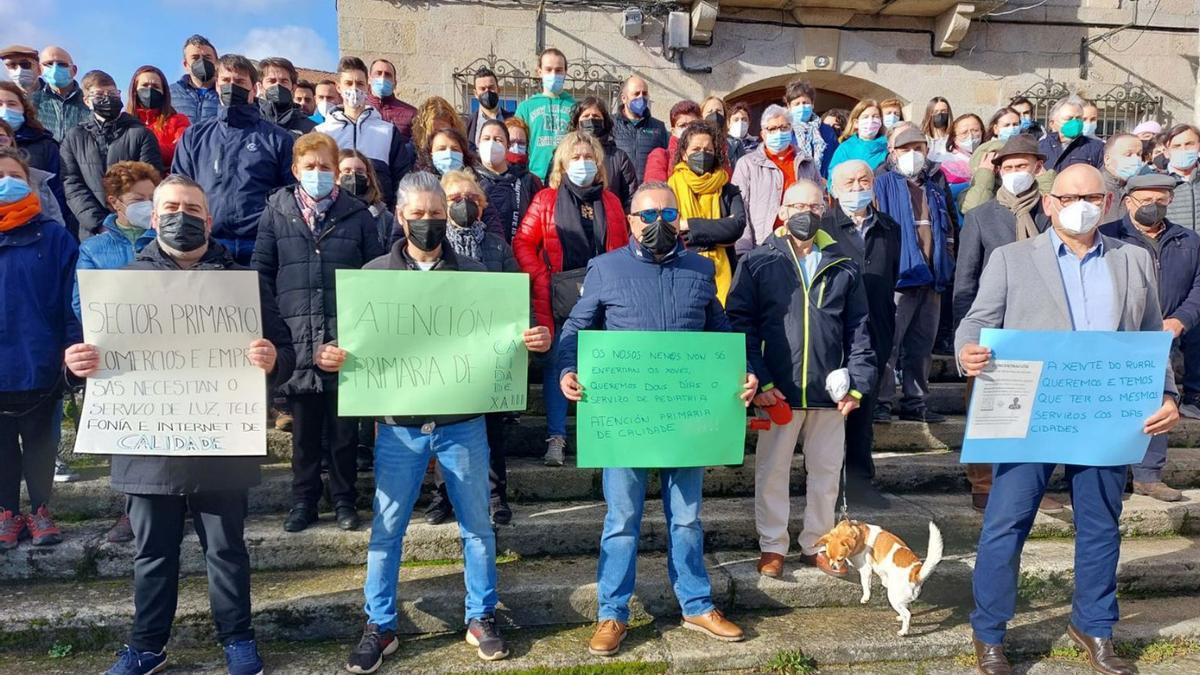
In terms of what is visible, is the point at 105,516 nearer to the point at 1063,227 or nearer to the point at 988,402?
the point at 988,402

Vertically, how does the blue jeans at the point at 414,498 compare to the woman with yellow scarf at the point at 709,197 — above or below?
below

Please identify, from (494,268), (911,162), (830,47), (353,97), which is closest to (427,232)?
(494,268)

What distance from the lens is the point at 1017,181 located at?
446 cm

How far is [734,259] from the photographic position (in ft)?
15.7

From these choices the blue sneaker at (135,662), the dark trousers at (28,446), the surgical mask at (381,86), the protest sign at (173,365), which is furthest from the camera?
the surgical mask at (381,86)

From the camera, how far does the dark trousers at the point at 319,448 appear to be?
3.82 metres

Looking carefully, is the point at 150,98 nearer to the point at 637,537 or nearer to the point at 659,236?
the point at 659,236

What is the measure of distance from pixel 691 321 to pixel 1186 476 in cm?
429

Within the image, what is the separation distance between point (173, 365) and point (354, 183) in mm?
1603

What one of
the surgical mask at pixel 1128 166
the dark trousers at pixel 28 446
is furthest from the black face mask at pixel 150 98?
the surgical mask at pixel 1128 166

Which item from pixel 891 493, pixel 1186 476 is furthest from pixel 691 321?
pixel 1186 476

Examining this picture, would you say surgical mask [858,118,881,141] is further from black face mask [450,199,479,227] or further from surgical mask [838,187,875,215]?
black face mask [450,199,479,227]

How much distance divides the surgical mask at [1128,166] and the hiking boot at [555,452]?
4.58m

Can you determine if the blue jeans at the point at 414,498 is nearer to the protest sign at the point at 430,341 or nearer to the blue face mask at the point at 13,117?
the protest sign at the point at 430,341
